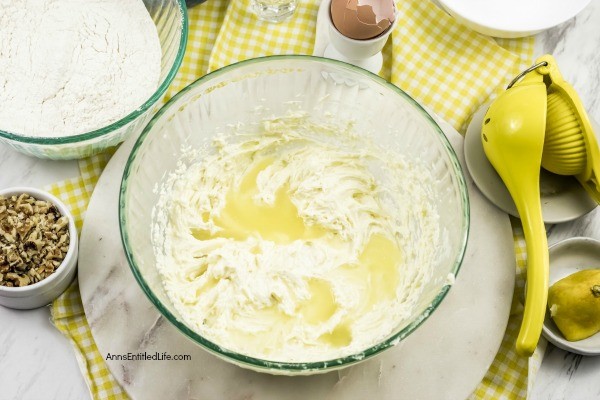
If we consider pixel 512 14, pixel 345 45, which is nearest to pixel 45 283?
pixel 345 45

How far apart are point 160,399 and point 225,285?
0.88 ft

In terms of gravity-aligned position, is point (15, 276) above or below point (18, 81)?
below

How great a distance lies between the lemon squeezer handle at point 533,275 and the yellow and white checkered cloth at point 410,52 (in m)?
0.13

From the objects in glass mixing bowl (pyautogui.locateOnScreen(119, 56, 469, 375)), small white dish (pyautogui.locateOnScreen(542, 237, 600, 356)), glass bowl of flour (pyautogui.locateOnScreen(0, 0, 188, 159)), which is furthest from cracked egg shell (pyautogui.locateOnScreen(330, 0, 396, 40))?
small white dish (pyautogui.locateOnScreen(542, 237, 600, 356))

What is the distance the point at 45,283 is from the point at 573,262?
1165 millimetres

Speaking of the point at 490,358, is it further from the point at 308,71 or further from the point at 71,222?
the point at 71,222

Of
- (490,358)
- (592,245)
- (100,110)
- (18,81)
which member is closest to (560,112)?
(592,245)

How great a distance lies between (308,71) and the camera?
67.9 inches

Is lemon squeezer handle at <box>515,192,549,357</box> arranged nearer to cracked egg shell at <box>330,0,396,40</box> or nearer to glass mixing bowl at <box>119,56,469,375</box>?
glass mixing bowl at <box>119,56,469,375</box>

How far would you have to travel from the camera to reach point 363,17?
5.65ft

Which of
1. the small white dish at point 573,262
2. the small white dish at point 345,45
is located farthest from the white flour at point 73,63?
the small white dish at point 573,262

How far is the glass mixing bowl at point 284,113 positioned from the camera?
1.57 meters

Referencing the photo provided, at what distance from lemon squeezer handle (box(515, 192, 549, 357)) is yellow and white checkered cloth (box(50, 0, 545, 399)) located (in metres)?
0.13

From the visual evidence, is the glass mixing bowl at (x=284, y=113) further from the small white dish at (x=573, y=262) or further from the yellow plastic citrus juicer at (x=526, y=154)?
the small white dish at (x=573, y=262)
